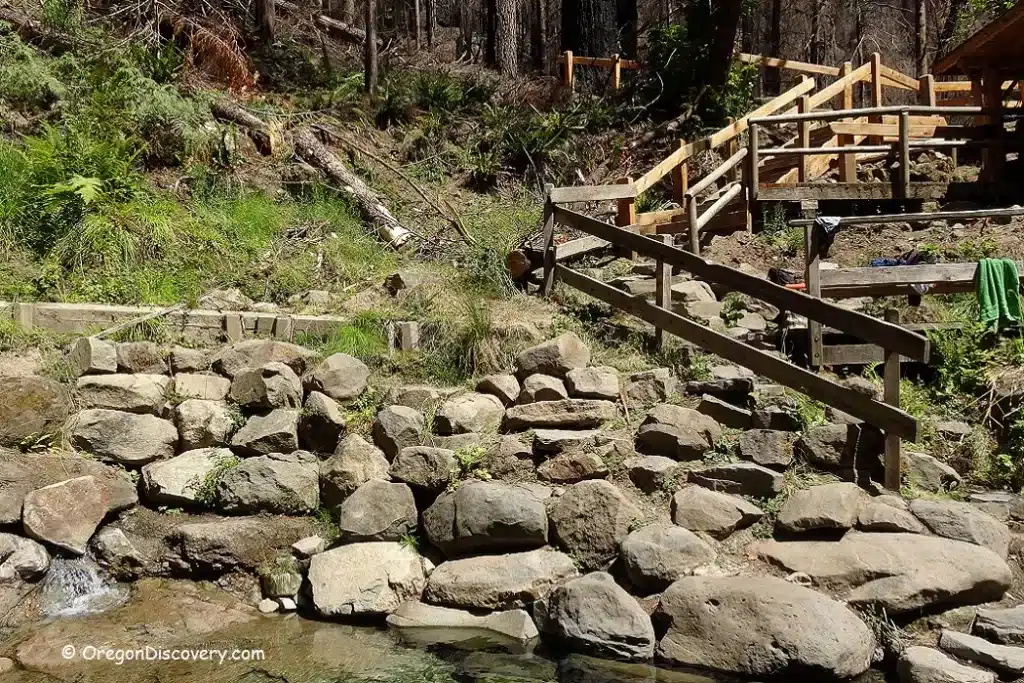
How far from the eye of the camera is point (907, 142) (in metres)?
11.9

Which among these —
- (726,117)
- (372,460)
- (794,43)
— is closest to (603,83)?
(726,117)

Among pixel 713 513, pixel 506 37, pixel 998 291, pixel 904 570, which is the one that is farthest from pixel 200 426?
pixel 506 37

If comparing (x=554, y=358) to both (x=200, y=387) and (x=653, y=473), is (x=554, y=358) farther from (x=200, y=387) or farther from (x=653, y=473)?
(x=200, y=387)

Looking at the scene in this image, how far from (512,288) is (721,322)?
7.18 feet

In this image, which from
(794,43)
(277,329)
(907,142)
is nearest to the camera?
(277,329)

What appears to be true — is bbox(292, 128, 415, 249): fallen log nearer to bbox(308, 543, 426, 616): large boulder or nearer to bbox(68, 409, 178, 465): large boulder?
bbox(68, 409, 178, 465): large boulder

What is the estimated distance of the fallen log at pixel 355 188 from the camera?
1111 cm

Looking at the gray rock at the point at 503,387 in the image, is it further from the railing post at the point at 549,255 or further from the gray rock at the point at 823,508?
the gray rock at the point at 823,508

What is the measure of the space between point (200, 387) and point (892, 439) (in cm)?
548

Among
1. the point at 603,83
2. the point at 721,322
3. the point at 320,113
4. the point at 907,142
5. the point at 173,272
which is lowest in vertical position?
the point at 721,322

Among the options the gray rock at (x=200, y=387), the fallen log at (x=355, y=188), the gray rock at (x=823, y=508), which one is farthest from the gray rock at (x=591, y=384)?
the fallen log at (x=355, y=188)

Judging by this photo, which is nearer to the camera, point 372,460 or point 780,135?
point 372,460

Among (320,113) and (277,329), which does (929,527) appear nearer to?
(277,329)

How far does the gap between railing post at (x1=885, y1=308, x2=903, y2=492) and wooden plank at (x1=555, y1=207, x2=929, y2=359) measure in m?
0.16
